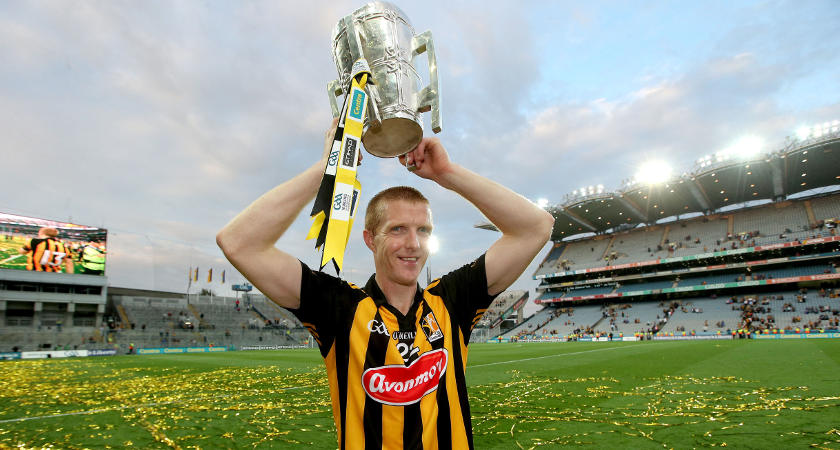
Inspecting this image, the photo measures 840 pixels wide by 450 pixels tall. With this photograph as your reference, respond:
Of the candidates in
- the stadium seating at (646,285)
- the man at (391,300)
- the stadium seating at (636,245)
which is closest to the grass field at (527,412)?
the man at (391,300)

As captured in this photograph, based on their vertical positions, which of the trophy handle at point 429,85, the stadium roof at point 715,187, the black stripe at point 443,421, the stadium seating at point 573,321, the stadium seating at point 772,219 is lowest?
the stadium seating at point 573,321

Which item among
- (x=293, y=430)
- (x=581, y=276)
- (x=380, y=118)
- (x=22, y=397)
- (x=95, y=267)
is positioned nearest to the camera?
(x=380, y=118)

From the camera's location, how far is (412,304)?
2.19 m

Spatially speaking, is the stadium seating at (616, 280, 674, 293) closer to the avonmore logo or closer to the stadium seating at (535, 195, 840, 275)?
the stadium seating at (535, 195, 840, 275)

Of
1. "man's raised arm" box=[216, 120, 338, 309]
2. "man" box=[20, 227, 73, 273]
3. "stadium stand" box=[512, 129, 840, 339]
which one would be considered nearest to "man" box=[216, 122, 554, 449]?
"man's raised arm" box=[216, 120, 338, 309]

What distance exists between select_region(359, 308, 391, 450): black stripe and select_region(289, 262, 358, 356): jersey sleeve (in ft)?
0.57

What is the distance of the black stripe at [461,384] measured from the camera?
2.11 meters

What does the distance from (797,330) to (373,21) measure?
150ft

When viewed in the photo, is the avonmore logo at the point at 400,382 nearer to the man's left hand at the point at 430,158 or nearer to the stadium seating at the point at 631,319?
the man's left hand at the point at 430,158

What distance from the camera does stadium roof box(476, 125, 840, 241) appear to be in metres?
36.4

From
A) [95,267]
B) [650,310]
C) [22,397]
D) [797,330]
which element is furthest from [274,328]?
[797,330]

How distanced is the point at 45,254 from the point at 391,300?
52.9 m

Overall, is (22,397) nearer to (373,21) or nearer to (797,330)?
(373,21)

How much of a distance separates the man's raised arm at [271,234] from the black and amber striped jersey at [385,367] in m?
0.12
